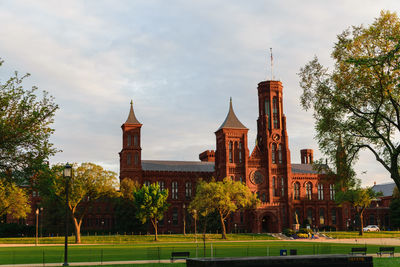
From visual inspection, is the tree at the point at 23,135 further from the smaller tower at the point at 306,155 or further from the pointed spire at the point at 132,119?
the smaller tower at the point at 306,155

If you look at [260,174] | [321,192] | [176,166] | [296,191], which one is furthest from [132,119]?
[321,192]

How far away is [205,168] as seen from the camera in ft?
361

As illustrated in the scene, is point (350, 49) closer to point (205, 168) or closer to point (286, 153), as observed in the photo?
point (286, 153)

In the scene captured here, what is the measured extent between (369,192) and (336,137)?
5529cm

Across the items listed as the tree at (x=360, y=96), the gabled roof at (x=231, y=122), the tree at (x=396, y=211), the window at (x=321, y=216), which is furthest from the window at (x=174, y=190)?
the tree at (x=360, y=96)

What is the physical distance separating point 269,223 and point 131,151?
33652 millimetres

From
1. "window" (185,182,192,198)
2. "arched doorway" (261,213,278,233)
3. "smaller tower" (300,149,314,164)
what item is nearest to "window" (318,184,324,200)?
"arched doorway" (261,213,278,233)

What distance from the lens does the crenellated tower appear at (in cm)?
9594

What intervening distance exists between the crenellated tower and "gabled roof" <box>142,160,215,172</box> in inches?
400

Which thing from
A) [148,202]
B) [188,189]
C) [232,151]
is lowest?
[148,202]

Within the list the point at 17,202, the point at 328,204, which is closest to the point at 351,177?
the point at 17,202

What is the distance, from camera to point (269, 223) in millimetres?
93938

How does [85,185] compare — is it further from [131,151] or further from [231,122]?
[231,122]

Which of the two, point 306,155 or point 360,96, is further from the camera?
point 306,155
